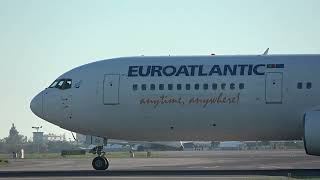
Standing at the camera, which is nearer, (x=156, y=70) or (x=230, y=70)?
(x=230, y=70)

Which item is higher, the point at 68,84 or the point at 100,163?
the point at 68,84

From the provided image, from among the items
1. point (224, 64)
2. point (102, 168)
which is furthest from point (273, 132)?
point (102, 168)

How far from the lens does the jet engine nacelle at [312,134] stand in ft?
91.6

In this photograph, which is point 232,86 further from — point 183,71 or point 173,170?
point 173,170

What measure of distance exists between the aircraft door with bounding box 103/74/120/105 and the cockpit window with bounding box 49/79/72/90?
1.97 m

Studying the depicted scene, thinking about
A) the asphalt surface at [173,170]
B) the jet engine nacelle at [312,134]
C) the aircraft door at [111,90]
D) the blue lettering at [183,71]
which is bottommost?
the asphalt surface at [173,170]

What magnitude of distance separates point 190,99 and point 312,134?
5.70 meters

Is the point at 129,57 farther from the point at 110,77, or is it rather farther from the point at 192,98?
the point at 192,98

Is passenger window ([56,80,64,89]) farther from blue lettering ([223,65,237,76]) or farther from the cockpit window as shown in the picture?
blue lettering ([223,65,237,76])

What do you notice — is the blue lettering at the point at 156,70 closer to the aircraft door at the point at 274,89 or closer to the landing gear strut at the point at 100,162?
the landing gear strut at the point at 100,162

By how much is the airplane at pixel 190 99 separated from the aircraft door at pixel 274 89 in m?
0.04

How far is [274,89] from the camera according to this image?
29422 millimetres

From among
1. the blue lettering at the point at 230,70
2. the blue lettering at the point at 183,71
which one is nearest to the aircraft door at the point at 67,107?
the blue lettering at the point at 183,71

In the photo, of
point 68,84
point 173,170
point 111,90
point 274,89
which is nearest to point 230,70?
point 274,89
